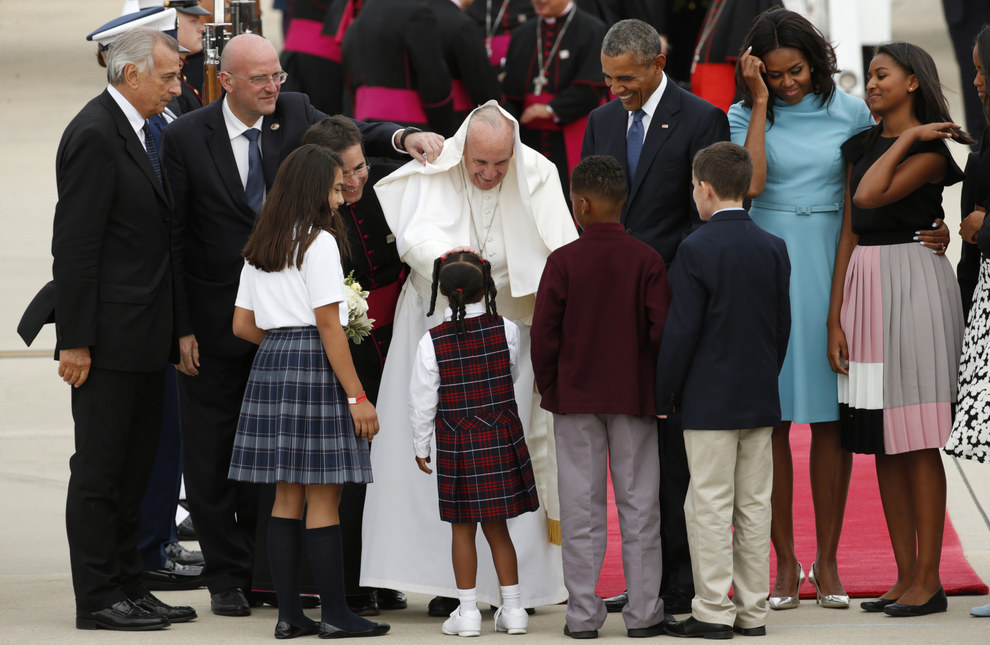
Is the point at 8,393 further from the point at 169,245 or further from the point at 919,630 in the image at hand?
the point at 919,630

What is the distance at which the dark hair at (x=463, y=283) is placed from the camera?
4414mm

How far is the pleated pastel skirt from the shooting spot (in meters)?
4.62

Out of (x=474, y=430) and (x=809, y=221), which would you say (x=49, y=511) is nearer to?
(x=474, y=430)

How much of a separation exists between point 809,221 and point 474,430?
1431mm

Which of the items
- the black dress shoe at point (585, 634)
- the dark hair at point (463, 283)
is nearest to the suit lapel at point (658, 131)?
the dark hair at point (463, 283)

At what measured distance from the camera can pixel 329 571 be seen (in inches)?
173

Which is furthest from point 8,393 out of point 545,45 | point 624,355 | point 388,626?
point 624,355

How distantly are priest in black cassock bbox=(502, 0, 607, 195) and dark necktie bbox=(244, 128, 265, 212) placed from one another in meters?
3.62

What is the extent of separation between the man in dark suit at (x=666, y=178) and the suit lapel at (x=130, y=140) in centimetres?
159

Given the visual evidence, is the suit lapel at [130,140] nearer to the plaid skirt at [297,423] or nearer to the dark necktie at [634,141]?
the plaid skirt at [297,423]

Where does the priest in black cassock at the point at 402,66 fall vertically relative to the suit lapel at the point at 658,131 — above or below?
above

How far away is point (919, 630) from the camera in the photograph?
4387 mm

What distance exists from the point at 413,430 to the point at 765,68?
178cm

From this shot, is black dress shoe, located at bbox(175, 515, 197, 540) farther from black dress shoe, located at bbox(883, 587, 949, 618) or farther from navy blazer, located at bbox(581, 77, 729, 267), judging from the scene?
black dress shoe, located at bbox(883, 587, 949, 618)
